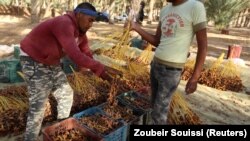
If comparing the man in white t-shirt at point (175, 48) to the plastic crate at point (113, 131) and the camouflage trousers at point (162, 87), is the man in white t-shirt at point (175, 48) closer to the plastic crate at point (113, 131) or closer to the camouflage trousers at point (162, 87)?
the camouflage trousers at point (162, 87)

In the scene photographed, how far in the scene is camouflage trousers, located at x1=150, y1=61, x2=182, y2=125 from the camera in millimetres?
2682

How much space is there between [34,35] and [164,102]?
153cm

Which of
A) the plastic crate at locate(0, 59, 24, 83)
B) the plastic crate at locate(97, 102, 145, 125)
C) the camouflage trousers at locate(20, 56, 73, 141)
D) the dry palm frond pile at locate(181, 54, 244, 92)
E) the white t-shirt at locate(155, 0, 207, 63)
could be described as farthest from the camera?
the dry palm frond pile at locate(181, 54, 244, 92)

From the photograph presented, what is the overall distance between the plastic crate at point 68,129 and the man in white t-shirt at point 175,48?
0.70m

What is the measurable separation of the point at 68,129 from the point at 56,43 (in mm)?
936

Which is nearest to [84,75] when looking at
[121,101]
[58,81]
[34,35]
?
[121,101]

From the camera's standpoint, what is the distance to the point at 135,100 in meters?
3.68

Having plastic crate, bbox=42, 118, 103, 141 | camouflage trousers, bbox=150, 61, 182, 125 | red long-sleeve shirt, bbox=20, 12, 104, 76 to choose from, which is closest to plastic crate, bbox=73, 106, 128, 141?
plastic crate, bbox=42, 118, 103, 141

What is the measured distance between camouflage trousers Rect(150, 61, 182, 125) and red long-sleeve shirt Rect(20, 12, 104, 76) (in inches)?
23.5

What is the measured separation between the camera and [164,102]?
2805mm

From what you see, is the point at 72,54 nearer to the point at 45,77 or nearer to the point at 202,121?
the point at 45,77

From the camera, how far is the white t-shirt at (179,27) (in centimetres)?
241

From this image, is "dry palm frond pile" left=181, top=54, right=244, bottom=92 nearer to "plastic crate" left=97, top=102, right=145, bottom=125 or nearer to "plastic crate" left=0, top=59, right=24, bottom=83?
"plastic crate" left=97, top=102, right=145, bottom=125

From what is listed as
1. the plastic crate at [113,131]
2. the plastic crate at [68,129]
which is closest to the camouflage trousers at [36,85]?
the plastic crate at [68,129]
